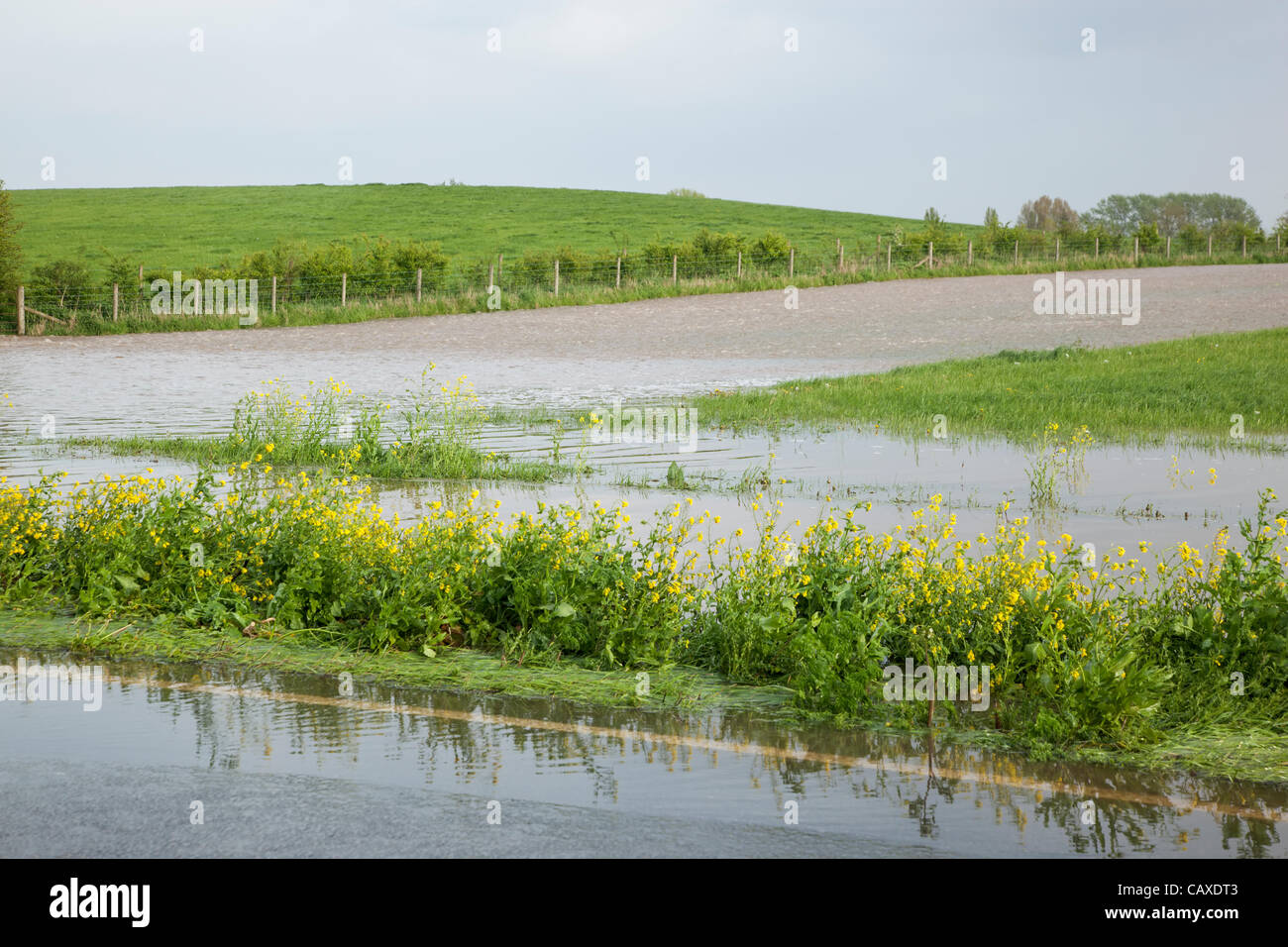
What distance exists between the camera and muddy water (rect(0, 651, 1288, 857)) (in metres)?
5.04

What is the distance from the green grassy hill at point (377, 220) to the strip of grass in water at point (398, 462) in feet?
163

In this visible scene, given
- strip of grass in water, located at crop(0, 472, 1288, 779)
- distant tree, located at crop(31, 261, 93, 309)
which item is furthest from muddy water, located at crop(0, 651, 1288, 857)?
distant tree, located at crop(31, 261, 93, 309)

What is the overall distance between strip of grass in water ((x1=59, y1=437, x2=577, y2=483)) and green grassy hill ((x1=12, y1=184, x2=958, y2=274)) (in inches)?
1956

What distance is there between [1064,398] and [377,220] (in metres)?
67.5

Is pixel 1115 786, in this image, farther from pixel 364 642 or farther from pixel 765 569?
pixel 364 642

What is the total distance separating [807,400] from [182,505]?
13501 mm

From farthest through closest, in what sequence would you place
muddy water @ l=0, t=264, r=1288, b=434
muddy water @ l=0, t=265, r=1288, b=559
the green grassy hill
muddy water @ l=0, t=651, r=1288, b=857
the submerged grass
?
1. the green grassy hill
2. muddy water @ l=0, t=264, r=1288, b=434
3. the submerged grass
4. muddy water @ l=0, t=265, r=1288, b=559
5. muddy water @ l=0, t=651, r=1288, b=857

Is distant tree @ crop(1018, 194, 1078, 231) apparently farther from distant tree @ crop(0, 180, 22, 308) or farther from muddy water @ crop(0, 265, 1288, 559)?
distant tree @ crop(0, 180, 22, 308)

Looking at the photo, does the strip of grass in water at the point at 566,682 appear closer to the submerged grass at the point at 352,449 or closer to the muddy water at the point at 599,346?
the submerged grass at the point at 352,449

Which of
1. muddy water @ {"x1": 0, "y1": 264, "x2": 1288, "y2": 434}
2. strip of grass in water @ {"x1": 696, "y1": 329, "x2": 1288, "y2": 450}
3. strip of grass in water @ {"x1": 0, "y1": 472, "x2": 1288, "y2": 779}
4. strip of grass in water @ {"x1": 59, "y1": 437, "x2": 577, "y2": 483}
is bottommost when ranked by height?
strip of grass in water @ {"x1": 0, "y1": 472, "x2": 1288, "y2": 779}

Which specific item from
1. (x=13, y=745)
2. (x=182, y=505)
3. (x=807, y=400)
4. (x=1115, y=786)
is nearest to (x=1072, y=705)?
(x=1115, y=786)

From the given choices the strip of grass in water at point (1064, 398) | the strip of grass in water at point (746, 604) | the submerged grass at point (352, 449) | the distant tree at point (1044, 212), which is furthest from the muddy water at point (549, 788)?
the distant tree at point (1044, 212)

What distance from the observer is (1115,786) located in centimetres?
566

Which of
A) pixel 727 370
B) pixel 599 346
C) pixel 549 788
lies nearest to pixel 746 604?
pixel 549 788
